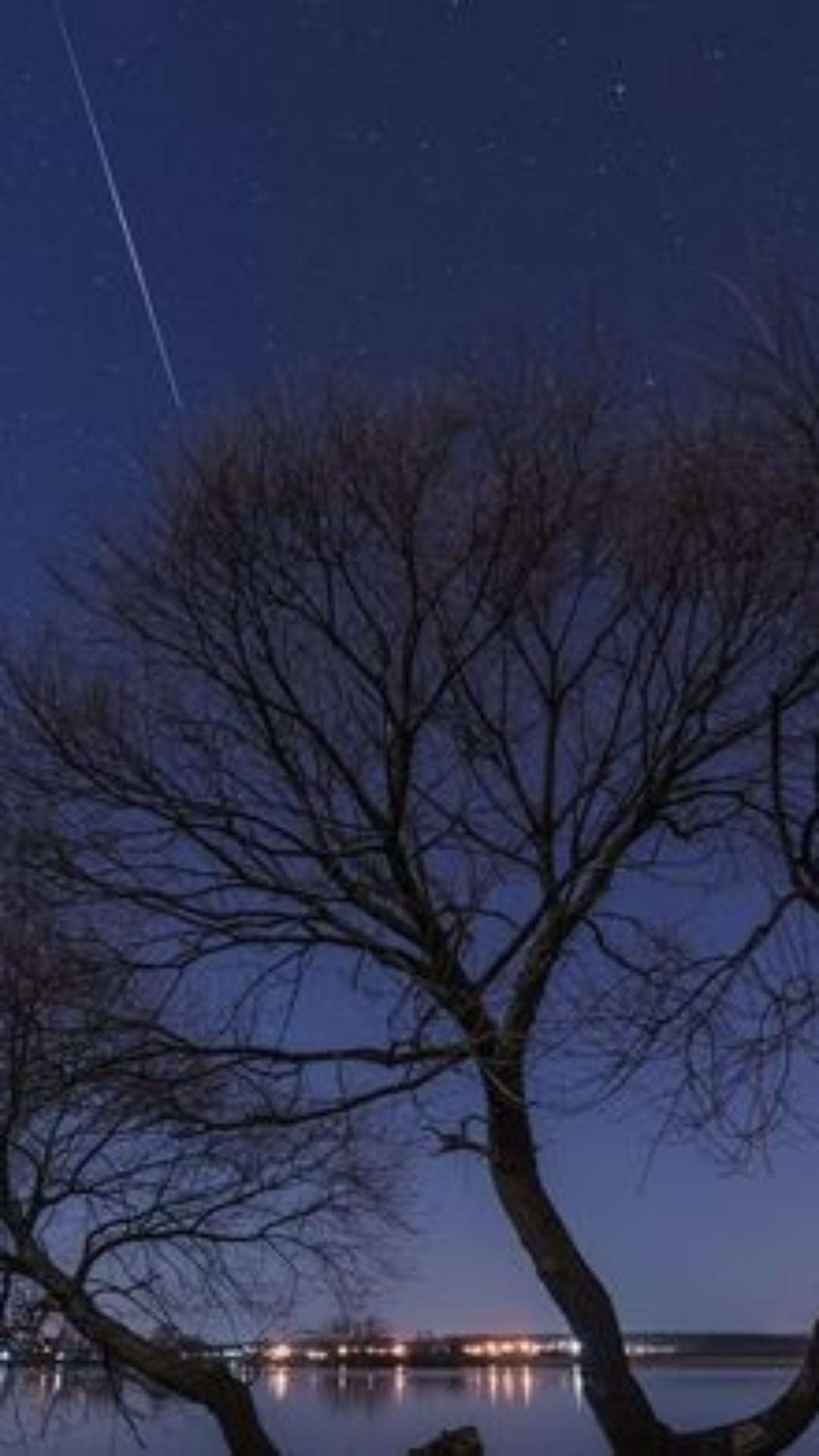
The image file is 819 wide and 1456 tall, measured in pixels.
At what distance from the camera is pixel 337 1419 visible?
9900 centimetres

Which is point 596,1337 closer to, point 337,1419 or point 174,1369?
point 174,1369

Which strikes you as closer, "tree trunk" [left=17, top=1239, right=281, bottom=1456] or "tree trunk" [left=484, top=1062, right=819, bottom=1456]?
"tree trunk" [left=484, top=1062, right=819, bottom=1456]

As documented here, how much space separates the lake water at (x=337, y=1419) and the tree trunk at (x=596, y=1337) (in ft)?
14.3

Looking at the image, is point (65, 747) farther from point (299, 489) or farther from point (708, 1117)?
point (708, 1117)

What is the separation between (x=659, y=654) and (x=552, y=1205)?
3.41 meters

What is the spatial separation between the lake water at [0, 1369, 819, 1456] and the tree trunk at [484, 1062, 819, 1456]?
436 centimetres

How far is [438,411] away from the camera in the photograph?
11.2 m

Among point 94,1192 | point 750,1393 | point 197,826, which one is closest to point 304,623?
Answer: point 197,826

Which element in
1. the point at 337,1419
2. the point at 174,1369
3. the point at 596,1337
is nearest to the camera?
the point at 596,1337

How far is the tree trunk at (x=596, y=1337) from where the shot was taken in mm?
11070

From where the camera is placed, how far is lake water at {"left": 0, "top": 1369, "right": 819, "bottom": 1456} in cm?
1529

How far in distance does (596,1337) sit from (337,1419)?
307 feet

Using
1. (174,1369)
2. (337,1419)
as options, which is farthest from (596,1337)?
(337,1419)

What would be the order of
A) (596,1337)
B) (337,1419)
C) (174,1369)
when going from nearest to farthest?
1. (596,1337)
2. (174,1369)
3. (337,1419)
